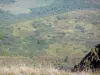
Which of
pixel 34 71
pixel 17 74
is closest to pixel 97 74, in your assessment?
pixel 34 71

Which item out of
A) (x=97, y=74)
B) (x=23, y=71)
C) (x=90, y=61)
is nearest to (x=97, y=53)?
(x=90, y=61)

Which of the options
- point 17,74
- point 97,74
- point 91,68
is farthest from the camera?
point 91,68

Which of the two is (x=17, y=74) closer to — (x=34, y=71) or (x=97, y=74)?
(x=34, y=71)

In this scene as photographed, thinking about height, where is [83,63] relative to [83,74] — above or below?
below

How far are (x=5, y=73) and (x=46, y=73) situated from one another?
1549mm

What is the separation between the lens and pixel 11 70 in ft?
35.2

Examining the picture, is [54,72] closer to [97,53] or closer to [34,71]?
[34,71]

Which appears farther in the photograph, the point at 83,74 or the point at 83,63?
the point at 83,63

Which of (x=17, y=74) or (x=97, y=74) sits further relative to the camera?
(x=97, y=74)

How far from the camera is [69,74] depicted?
10.7 metres

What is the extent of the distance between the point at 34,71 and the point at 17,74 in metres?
0.71

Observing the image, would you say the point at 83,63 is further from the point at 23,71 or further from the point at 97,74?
the point at 23,71

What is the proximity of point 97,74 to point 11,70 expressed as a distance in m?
3.40

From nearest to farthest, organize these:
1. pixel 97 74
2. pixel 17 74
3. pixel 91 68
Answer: pixel 17 74
pixel 97 74
pixel 91 68
